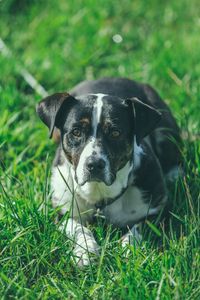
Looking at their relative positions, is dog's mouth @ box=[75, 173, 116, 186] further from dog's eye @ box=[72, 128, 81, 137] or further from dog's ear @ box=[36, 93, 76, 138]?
dog's ear @ box=[36, 93, 76, 138]

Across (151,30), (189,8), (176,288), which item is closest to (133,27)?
(151,30)

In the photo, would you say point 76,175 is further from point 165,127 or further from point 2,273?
point 165,127

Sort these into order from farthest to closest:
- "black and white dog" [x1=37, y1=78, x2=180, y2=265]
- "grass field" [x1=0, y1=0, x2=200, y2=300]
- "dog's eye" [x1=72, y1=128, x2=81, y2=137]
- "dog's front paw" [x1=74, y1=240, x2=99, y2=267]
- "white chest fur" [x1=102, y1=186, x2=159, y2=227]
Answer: "white chest fur" [x1=102, y1=186, x2=159, y2=227] < "dog's eye" [x1=72, y1=128, x2=81, y2=137] < "black and white dog" [x1=37, y1=78, x2=180, y2=265] < "dog's front paw" [x1=74, y1=240, x2=99, y2=267] < "grass field" [x1=0, y1=0, x2=200, y2=300]

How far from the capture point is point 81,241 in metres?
4.06

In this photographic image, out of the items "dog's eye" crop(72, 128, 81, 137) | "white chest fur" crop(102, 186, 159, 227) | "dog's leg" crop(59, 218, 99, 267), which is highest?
"dog's eye" crop(72, 128, 81, 137)

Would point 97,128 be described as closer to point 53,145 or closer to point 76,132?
point 76,132

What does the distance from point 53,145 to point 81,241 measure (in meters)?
1.38

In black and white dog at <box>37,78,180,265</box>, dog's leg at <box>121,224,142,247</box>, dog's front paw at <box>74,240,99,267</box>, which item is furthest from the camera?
black and white dog at <box>37,78,180,265</box>

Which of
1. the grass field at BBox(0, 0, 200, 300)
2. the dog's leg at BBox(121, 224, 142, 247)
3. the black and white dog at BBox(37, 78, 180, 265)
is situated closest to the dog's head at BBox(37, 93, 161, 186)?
the black and white dog at BBox(37, 78, 180, 265)

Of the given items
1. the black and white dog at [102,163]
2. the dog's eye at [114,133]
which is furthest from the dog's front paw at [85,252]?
the dog's eye at [114,133]

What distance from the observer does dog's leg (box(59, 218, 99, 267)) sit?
3797 mm

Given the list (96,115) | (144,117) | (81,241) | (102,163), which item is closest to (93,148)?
(102,163)

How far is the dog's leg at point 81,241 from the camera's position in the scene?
3797 mm

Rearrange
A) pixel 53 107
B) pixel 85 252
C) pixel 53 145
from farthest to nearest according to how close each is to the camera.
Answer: pixel 53 145 → pixel 53 107 → pixel 85 252
